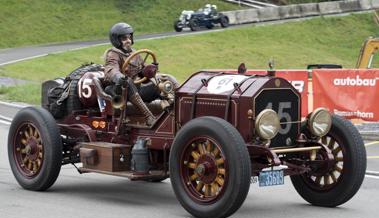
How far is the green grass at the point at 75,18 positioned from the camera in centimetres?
4275

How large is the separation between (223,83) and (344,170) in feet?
5.12

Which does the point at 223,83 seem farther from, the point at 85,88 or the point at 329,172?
the point at 85,88

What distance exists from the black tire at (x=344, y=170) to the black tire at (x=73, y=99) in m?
3.03

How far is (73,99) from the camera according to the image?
995cm

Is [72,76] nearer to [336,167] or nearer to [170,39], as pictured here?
[336,167]

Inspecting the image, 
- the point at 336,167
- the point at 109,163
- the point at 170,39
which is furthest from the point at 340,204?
the point at 170,39

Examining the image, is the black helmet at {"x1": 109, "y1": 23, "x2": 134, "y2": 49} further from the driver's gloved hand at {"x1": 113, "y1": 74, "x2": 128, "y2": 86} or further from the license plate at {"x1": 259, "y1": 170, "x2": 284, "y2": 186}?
the license plate at {"x1": 259, "y1": 170, "x2": 284, "y2": 186}

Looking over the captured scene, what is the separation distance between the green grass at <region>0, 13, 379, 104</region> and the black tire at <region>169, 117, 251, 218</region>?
20.7 m

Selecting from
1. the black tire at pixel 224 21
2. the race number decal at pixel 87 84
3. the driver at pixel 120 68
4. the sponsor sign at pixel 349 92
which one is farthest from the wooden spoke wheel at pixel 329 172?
the black tire at pixel 224 21

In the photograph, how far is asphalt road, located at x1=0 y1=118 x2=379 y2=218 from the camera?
8344 millimetres

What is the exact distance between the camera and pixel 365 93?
16.7 m

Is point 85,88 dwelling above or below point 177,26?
below

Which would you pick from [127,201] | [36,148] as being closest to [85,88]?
[36,148]

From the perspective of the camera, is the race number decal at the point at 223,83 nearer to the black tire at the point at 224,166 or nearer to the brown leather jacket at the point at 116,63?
the black tire at the point at 224,166
